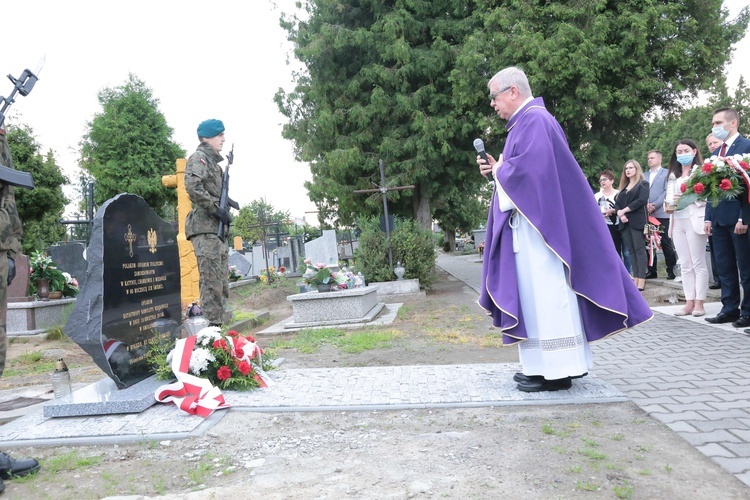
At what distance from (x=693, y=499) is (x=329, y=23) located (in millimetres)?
16758

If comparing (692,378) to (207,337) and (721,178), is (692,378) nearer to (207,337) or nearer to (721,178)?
(721,178)

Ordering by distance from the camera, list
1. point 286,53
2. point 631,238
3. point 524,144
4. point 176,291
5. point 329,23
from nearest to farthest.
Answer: point 524,144 → point 176,291 → point 631,238 → point 329,23 → point 286,53

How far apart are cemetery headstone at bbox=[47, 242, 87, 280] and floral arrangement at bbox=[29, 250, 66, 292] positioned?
1.60 meters

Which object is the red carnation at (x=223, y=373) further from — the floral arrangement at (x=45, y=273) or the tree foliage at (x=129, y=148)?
the tree foliage at (x=129, y=148)

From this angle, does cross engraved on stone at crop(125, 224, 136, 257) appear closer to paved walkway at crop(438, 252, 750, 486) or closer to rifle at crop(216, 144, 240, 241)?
rifle at crop(216, 144, 240, 241)

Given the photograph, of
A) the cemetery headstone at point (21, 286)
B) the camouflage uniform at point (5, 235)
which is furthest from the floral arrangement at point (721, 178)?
the cemetery headstone at point (21, 286)

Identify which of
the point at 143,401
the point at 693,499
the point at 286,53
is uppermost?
the point at 286,53

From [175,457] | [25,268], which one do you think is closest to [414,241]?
[25,268]

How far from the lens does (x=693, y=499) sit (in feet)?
7.95

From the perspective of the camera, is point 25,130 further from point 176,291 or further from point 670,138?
point 670,138

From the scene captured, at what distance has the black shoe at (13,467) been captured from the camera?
10.3 feet

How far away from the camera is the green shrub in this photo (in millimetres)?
12914

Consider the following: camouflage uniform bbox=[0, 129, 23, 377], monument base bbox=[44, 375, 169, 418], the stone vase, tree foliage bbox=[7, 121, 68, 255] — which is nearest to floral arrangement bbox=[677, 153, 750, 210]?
monument base bbox=[44, 375, 169, 418]

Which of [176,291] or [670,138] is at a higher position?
[670,138]
